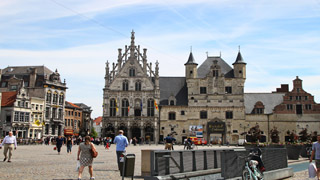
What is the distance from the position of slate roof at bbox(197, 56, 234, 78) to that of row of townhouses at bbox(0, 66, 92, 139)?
74.4 feet

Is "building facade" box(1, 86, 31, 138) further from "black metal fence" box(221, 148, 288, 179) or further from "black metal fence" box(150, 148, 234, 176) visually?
"black metal fence" box(150, 148, 234, 176)

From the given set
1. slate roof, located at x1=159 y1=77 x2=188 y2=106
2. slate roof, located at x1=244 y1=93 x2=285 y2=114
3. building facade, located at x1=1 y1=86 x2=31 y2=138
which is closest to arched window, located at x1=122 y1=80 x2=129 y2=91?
slate roof, located at x1=159 y1=77 x2=188 y2=106

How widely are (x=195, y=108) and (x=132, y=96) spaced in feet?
38.0

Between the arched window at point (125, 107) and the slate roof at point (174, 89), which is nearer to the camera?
the arched window at point (125, 107)

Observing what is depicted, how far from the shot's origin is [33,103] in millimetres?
64188

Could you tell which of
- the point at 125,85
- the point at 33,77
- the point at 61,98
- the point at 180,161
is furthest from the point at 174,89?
the point at 180,161

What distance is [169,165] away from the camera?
10.6m

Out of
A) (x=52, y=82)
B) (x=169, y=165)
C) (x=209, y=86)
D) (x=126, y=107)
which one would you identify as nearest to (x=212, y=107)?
(x=209, y=86)

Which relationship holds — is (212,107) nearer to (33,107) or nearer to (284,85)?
(284,85)

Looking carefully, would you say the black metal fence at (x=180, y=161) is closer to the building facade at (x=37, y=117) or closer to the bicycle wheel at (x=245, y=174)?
the bicycle wheel at (x=245, y=174)

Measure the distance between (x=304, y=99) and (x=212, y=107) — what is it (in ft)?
54.5

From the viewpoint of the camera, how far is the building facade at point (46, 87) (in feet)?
218

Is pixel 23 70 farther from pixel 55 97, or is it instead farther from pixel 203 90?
pixel 203 90

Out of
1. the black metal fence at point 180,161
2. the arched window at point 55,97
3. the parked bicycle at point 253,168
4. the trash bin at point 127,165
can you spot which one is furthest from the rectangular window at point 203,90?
the trash bin at point 127,165
